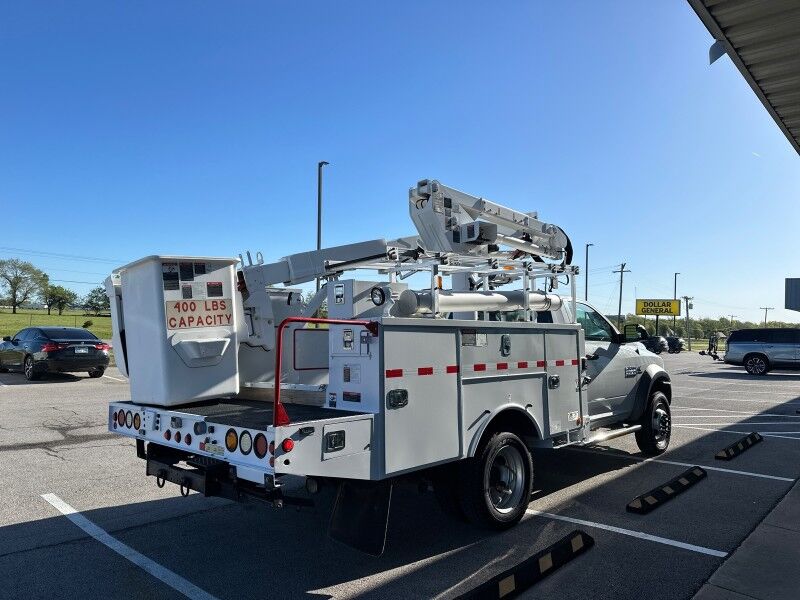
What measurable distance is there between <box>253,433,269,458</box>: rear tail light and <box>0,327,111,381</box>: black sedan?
15197 mm

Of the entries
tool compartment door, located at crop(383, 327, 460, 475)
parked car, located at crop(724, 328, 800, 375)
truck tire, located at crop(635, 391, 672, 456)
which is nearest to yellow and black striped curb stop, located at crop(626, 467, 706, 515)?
truck tire, located at crop(635, 391, 672, 456)

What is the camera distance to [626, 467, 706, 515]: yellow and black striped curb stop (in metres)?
5.65

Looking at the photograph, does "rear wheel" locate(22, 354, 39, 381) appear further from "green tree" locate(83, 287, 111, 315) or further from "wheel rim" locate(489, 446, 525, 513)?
"green tree" locate(83, 287, 111, 315)

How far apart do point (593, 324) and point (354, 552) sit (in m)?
4.29

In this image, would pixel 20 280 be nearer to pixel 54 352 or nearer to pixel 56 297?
pixel 56 297

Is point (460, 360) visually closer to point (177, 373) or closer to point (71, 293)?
point (177, 373)

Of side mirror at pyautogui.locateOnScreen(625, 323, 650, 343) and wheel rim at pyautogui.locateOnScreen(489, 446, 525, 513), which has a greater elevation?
side mirror at pyautogui.locateOnScreen(625, 323, 650, 343)

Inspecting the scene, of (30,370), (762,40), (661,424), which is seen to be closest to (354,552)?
(661,424)

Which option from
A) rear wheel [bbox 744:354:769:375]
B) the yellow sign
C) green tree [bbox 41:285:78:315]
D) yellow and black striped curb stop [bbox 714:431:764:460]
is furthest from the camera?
green tree [bbox 41:285:78:315]

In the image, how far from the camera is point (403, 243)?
21.8ft

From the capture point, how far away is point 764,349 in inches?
875

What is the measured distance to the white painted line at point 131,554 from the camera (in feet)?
13.0

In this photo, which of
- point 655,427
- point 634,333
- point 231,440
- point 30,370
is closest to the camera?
point 231,440

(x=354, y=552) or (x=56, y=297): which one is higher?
(x=56, y=297)
